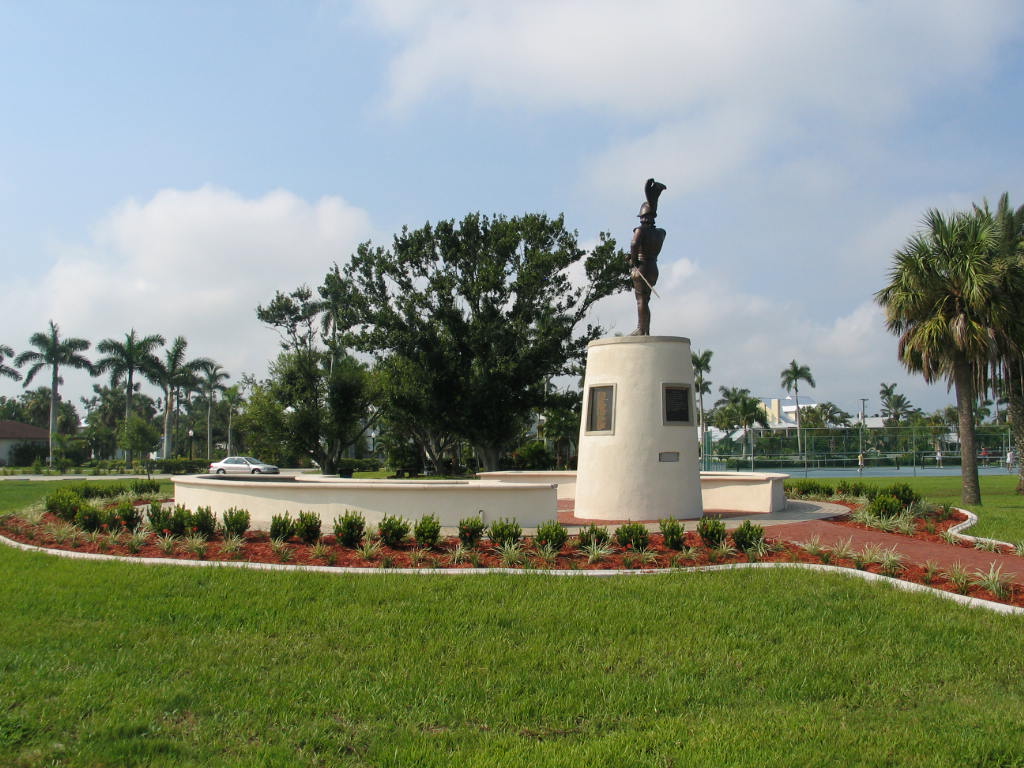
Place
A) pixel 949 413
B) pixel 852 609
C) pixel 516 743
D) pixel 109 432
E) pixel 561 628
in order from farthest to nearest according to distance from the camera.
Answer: pixel 949 413
pixel 109 432
pixel 852 609
pixel 561 628
pixel 516 743

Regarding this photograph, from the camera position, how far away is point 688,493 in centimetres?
1441

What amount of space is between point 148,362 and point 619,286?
131 feet

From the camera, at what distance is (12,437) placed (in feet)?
221

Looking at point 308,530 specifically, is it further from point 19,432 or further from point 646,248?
point 19,432

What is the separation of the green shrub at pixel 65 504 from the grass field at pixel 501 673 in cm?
592

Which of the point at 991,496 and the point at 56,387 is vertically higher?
the point at 56,387

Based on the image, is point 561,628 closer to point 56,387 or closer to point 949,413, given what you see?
point 56,387

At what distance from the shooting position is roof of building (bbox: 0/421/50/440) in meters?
67.6

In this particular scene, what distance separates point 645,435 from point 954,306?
1043 centimetres

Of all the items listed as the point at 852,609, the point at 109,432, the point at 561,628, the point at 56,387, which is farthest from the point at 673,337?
the point at 109,432

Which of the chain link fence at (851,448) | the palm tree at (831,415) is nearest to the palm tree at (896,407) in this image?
the palm tree at (831,415)

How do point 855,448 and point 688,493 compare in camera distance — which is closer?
point 688,493

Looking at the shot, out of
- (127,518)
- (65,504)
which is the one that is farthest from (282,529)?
(65,504)

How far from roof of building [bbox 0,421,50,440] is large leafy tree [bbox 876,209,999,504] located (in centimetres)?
7132
